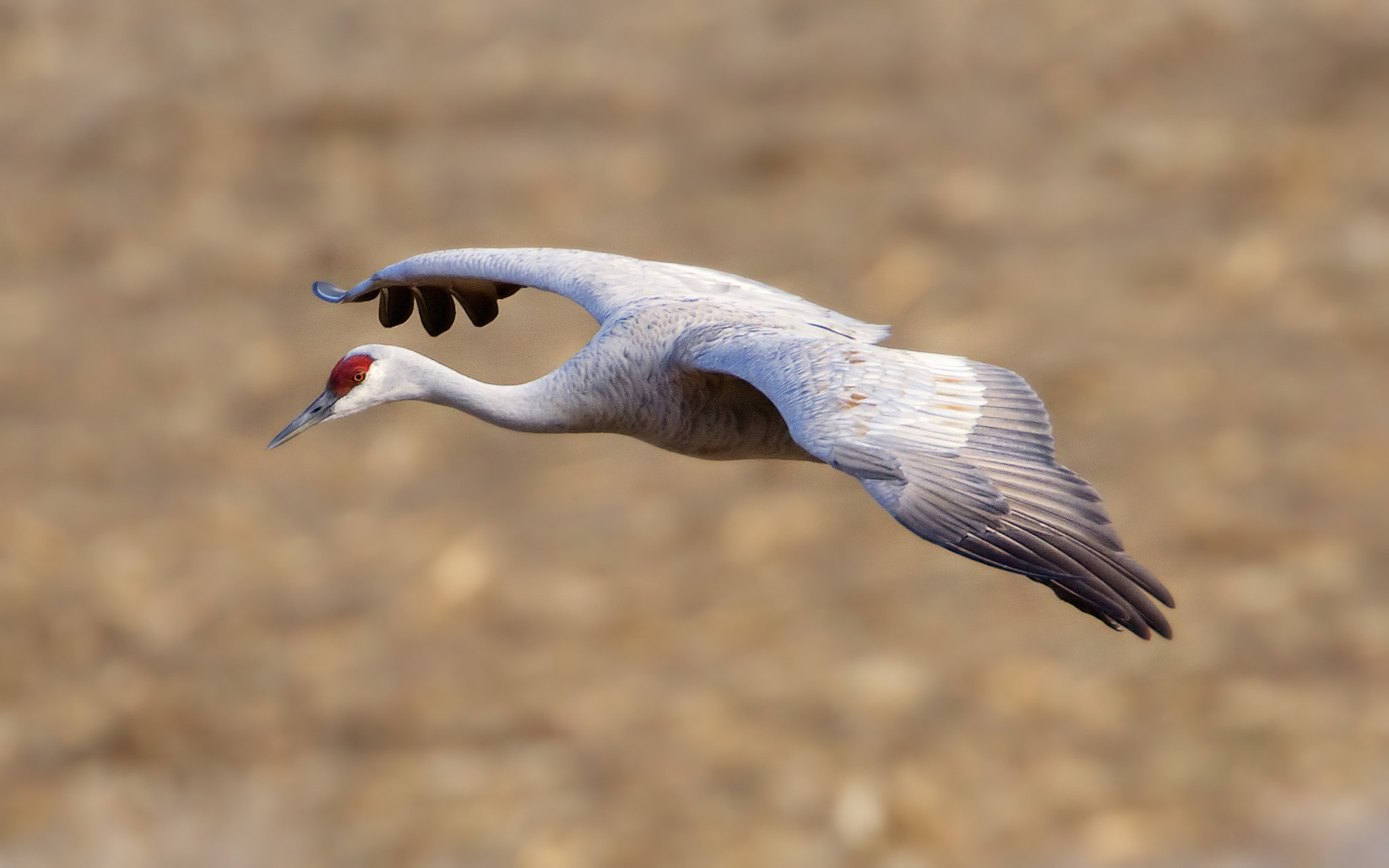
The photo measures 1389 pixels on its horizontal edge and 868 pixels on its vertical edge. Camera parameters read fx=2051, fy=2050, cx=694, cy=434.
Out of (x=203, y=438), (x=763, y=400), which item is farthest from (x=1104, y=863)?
(x=763, y=400)

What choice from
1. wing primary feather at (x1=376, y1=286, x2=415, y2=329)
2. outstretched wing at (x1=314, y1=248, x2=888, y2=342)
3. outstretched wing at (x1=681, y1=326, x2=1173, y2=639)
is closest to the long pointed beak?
outstretched wing at (x1=314, y1=248, x2=888, y2=342)

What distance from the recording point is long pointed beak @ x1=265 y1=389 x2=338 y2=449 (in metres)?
10.5

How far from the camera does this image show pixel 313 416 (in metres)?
10.6

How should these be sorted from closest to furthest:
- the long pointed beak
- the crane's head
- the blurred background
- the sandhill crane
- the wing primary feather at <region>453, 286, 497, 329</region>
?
the sandhill crane
the long pointed beak
the crane's head
the wing primary feather at <region>453, 286, 497, 329</region>
the blurred background

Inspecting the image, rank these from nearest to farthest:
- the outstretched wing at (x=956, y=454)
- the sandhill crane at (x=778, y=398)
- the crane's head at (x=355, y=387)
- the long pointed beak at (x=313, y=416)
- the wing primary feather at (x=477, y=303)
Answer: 1. the outstretched wing at (x=956, y=454)
2. the sandhill crane at (x=778, y=398)
3. the long pointed beak at (x=313, y=416)
4. the crane's head at (x=355, y=387)
5. the wing primary feather at (x=477, y=303)

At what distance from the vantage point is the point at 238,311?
40375mm

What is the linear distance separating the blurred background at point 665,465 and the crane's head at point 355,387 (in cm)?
2670

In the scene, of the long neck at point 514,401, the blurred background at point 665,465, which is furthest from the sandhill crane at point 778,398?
the blurred background at point 665,465

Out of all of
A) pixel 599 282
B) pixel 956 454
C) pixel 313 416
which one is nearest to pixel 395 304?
pixel 599 282

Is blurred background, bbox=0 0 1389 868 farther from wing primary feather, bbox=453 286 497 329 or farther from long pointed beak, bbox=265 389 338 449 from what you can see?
long pointed beak, bbox=265 389 338 449

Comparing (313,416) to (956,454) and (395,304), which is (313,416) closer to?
(395,304)

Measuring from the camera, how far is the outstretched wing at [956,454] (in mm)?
8273

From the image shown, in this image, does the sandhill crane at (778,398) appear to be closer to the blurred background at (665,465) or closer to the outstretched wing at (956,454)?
the outstretched wing at (956,454)

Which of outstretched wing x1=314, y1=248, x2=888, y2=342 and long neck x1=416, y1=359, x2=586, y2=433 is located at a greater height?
outstretched wing x1=314, y1=248, x2=888, y2=342
